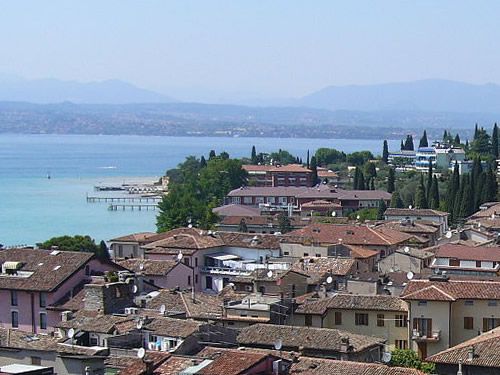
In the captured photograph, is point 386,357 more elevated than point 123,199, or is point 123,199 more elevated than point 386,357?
point 386,357

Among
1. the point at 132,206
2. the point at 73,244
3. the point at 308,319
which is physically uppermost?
the point at 308,319

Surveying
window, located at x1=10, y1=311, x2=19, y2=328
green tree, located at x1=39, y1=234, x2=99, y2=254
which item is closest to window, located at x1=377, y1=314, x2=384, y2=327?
window, located at x1=10, y1=311, x2=19, y2=328

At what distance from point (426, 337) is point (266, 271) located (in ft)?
24.5

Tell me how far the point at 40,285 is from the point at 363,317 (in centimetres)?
831

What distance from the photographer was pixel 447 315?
1027 inches

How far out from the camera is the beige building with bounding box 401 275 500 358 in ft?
85.5

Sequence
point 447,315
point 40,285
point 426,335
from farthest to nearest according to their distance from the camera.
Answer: point 40,285
point 426,335
point 447,315

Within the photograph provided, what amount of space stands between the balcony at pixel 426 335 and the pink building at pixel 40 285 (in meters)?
8.69

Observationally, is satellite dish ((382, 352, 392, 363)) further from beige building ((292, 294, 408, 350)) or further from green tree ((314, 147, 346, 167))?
green tree ((314, 147, 346, 167))

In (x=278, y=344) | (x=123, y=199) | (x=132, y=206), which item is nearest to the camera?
(x=278, y=344)

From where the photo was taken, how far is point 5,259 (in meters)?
31.8

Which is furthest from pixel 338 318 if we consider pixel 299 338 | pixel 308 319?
pixel 299 338

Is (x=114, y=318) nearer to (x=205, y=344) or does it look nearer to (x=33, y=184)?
(x=205, y=344)

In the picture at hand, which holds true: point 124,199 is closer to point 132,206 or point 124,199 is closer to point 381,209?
point 132,206
